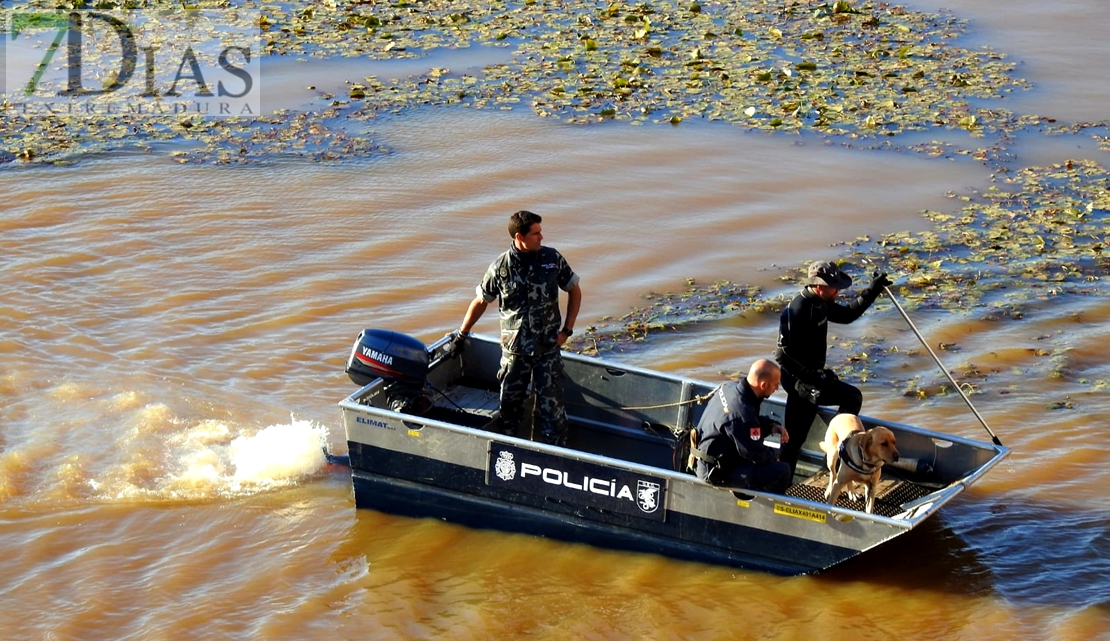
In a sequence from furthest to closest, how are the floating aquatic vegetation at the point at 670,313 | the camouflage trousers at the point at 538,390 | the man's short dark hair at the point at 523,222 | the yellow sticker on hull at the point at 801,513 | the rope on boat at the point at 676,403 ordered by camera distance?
the floating aquatic vegetation at the point at 670,313, the rope on boat at the point at 676,403, the camouflage trousers at the point at 538,390, the man's short dark hair at the point at 523,222, the yellow sticker on hull at the point at 801,513

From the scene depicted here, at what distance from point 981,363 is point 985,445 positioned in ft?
7.69

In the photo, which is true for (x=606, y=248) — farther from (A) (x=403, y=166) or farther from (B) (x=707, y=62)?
(B) (x=707, y=62)

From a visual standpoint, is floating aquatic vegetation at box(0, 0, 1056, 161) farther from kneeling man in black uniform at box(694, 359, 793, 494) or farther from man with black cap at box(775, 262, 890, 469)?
kneeling man in black uniform at box(694, 359, 793, 494)

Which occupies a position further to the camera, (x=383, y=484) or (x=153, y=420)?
(x=153, y=420)

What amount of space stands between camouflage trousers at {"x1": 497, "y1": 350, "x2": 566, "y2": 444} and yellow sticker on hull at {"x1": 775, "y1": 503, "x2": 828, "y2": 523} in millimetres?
1620

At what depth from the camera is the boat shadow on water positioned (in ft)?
23.0

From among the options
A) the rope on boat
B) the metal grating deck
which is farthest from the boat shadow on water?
the rope on boat

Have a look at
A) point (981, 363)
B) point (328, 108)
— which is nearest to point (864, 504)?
point (981, 363)

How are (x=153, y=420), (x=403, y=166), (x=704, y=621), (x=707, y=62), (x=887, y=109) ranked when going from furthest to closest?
(x=707, y=62) → (x=887, y=109) → (x=403, y=166) → (x=153, y=420) → (x=704, y=621)

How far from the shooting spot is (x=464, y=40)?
57.7ft

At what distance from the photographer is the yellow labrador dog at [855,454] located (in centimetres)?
671

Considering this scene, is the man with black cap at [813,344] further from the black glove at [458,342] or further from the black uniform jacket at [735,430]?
the black glove at [458,342]

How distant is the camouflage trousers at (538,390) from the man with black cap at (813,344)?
1396 mm

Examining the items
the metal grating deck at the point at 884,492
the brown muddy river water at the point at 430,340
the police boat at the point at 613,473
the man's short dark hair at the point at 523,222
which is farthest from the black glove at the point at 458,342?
the metal grating deck at the point at 884,492
